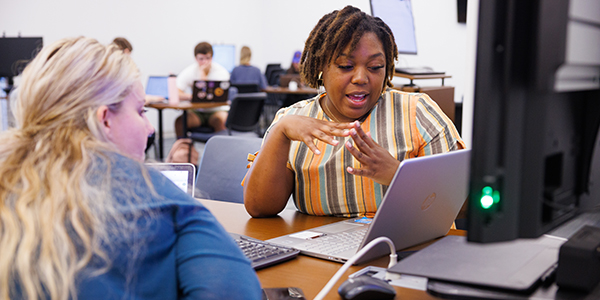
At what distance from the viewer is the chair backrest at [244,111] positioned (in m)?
4.97

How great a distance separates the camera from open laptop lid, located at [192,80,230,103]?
4.93m

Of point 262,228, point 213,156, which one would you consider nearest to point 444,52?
point 213,156

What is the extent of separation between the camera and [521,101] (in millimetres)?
478

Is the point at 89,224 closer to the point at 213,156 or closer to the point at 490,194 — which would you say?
the point at 490,194

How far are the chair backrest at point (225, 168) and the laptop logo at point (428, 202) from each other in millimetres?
924

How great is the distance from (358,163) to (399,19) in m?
1.40

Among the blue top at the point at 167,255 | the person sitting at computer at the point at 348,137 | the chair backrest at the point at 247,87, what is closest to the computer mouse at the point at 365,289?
the blue top at the point at 167,255

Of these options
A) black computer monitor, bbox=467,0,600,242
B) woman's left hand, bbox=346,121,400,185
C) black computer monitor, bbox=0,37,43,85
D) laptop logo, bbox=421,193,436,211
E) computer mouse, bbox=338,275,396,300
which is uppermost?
black computer monitor, bbox=0,37,43,85

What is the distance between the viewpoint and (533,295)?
0.68 m

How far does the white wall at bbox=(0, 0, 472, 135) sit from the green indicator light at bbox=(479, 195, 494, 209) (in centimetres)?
480

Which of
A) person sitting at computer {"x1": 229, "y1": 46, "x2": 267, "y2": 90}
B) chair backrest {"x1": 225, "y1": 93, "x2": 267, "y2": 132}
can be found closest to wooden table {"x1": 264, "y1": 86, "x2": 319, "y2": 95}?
person sitting at computer {"x1": 229, "y1": 46, "x2": 267, "y2": 90}

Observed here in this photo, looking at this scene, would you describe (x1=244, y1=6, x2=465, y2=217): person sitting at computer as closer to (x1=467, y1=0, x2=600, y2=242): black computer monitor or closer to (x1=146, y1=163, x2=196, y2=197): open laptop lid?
(x1=146, y1=163, x2=196, y2=197): open laptop lid

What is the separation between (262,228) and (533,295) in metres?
0.76

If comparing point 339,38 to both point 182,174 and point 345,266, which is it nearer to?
point 182,174
